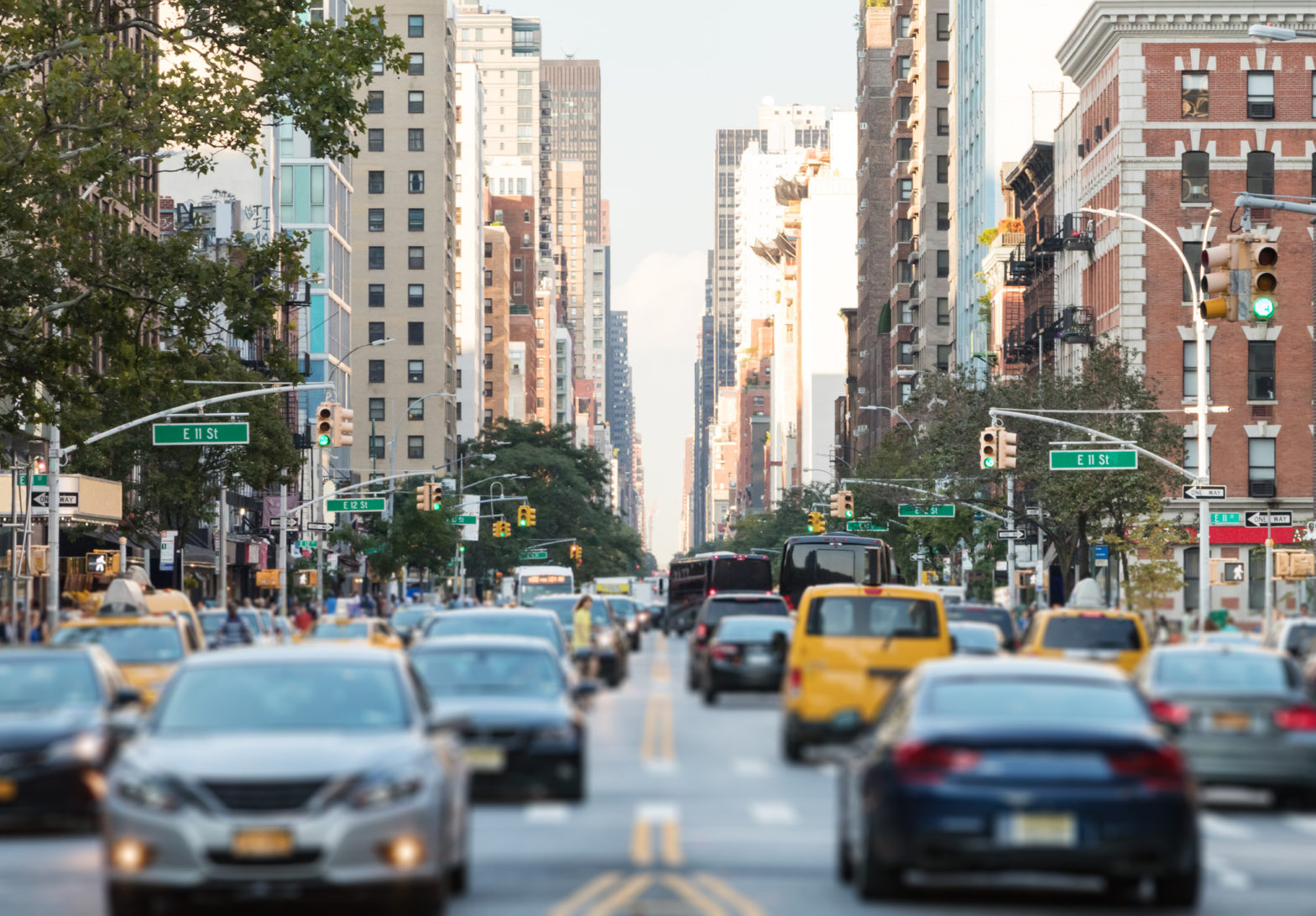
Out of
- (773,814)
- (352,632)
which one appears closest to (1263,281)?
(773,814)

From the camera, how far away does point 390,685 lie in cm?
1382

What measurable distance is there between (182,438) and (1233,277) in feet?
88.0

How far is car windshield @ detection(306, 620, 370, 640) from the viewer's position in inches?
1356

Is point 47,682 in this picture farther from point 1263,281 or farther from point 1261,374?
point 1261,374

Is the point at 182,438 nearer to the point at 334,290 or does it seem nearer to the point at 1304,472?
the point at 1304,472

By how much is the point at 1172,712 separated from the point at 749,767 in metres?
5.40

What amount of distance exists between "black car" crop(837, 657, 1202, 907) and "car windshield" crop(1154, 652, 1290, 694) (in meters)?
7.16

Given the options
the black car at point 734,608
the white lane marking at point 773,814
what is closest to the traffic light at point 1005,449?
the black car at point 734,608

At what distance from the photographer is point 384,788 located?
12.1 m

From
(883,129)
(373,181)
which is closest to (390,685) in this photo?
(373,181)

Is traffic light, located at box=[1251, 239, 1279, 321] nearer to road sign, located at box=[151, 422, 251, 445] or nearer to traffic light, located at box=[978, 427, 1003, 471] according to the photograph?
road sign, located at box=[151, 422, 251, 445]

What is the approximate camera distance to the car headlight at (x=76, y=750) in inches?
646

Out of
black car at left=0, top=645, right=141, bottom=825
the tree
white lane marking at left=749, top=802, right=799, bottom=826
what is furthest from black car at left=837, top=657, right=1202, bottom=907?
the tree

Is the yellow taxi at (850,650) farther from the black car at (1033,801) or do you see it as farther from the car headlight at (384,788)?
the car headlight at (384,788)
